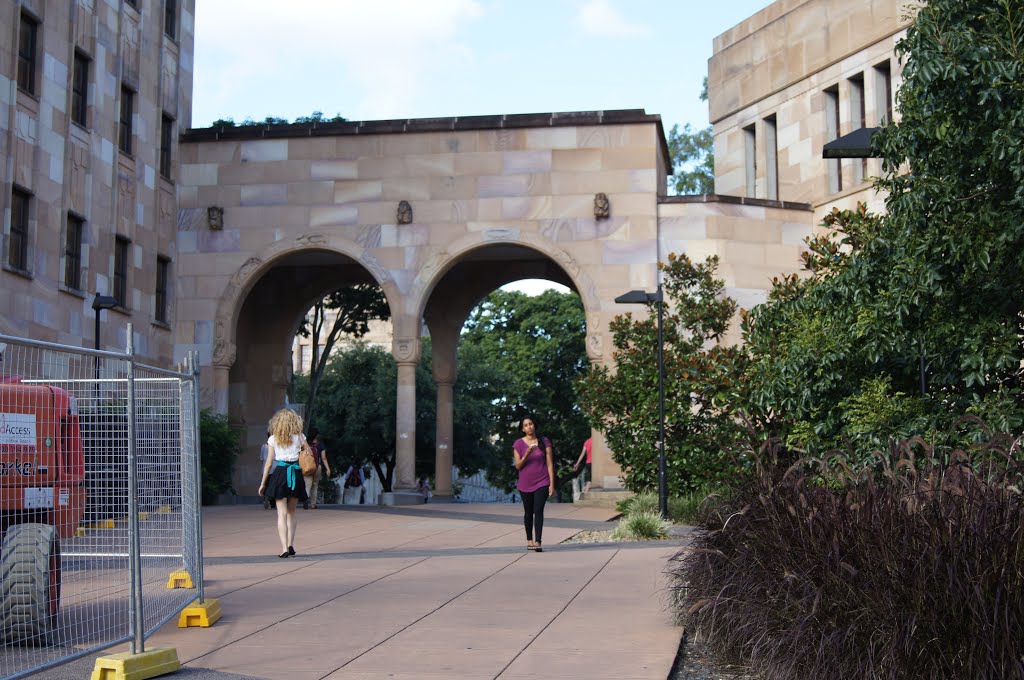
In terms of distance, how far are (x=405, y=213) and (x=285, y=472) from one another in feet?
55.3

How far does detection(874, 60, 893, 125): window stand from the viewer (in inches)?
1329

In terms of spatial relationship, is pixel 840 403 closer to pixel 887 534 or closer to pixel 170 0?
pixel 887 534

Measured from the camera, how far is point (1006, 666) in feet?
20.8

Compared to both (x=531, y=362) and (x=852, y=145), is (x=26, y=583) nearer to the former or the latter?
(x=852, y=145)

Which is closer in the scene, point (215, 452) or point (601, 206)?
point (215, 452)

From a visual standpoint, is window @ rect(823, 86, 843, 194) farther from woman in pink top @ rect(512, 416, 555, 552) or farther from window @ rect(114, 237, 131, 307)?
woman in pink top @ rect(512, 416, 555, 552)

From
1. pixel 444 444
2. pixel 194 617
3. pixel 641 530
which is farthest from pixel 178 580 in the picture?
pixel 444 444

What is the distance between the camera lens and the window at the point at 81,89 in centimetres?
2845

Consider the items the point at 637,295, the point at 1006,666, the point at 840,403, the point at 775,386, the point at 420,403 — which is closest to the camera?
the point at 1006,666

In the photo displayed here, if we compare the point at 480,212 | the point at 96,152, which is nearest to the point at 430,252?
the point at 480,212

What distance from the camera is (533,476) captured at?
1661 centimetres

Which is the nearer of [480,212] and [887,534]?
[887,534]

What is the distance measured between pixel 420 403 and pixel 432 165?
25.9m

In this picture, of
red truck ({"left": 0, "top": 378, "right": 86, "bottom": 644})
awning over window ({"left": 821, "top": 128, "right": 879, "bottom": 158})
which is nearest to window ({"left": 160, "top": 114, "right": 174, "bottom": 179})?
awning over window ({"left": 821, "top": 128, "right": 879, "bottom": 158})
